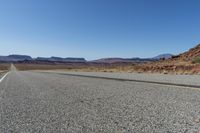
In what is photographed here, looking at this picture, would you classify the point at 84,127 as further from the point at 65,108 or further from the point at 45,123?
the point at 65,108

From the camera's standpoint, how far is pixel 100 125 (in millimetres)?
4477

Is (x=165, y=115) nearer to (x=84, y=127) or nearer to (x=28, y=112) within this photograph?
(x=84, y=127)

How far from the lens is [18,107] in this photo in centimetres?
666

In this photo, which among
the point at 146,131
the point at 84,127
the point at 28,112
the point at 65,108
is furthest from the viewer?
the point at 65,108

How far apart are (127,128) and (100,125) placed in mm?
541

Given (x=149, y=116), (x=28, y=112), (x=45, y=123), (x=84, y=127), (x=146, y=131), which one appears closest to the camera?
(x=146, y=131)

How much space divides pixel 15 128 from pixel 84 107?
7.53 ft

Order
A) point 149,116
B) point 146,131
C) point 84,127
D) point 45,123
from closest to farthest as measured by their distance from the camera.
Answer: point 146,131, point 84,127, point 45,123, point 149,116

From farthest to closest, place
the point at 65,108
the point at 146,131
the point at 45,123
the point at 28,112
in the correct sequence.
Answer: the point at 65,108 → the point at 28,112 → the point at 45,123 → the point at 146,131

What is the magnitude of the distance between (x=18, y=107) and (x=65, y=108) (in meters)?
1.41

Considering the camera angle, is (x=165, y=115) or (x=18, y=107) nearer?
(x=165, y=115)

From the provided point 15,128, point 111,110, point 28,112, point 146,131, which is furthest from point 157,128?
point 28,112

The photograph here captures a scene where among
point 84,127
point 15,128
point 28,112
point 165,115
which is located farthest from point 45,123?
point 165,115

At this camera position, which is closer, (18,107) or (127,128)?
(127,128)
